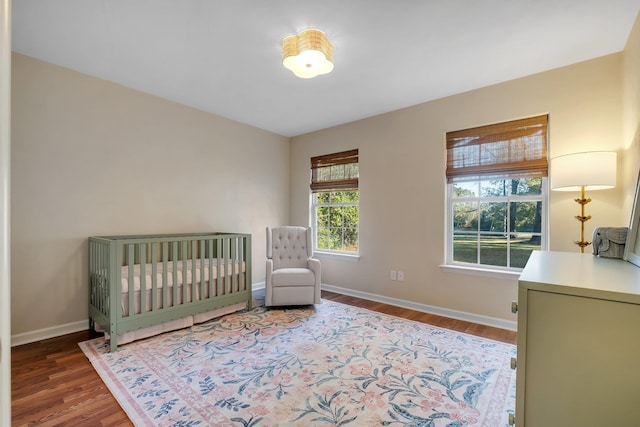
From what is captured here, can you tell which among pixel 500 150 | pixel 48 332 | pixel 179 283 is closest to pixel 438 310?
pixel 500 150

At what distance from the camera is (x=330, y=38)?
2.21 meters

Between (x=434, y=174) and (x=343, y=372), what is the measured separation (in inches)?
92.2

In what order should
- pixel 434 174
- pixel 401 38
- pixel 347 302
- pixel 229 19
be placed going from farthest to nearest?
pixel 347 302
pixel 434 174
pixel 401 38
pixel 229 19

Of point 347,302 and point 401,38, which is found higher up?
point 401,38

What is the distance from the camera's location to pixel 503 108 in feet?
9.61

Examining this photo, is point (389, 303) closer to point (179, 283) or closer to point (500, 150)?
point (500, 150)

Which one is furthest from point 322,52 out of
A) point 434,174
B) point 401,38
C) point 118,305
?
point 118,305

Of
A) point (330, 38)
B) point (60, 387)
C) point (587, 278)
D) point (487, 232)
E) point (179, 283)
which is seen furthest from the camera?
point (487, 232)

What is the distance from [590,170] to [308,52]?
219 cm

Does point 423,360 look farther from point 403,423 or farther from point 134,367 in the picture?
point 134,367

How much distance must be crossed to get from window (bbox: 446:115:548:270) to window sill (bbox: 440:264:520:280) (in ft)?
0.32

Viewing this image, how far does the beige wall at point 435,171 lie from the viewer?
8.17ft

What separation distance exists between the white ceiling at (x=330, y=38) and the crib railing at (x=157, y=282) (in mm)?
1598

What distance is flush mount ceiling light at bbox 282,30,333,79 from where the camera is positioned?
2092mm
